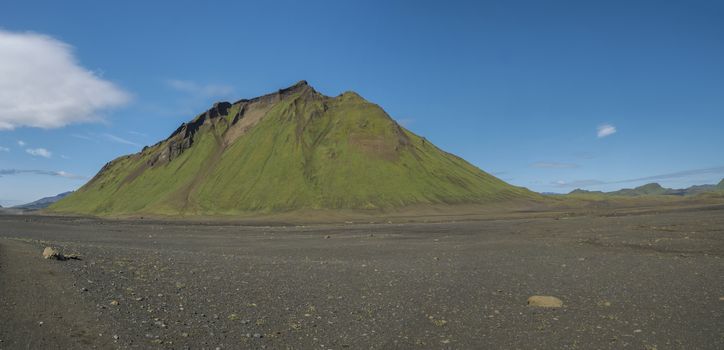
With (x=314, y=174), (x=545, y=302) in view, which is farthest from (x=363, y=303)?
(x=314, y=174)

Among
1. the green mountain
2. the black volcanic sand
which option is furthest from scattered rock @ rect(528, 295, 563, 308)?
the green mountain

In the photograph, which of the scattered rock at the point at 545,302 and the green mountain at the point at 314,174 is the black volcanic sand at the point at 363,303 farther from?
the green mountain at the point at 314,174

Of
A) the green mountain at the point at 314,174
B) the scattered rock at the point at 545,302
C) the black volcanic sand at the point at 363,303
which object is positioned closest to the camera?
the black volcanic sand at the point at 363,303

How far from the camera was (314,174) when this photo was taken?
16125 centimetres

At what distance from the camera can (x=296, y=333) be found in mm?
12852

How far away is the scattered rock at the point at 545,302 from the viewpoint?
16.3 metres

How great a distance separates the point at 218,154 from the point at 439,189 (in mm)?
97996

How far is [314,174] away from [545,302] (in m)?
147

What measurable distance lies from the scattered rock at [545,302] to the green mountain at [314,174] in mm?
122089

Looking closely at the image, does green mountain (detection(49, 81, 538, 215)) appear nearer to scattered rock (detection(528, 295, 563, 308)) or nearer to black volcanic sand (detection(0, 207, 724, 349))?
black volcanic sand (detection(0, 207, 724, 349))

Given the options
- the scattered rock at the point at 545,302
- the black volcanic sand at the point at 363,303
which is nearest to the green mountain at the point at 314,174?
the black volcanic sand at the point at 363,303

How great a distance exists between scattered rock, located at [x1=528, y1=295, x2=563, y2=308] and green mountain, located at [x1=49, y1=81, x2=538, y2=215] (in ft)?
401

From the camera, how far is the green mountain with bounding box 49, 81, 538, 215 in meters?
149

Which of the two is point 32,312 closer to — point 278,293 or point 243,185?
point 278,293
